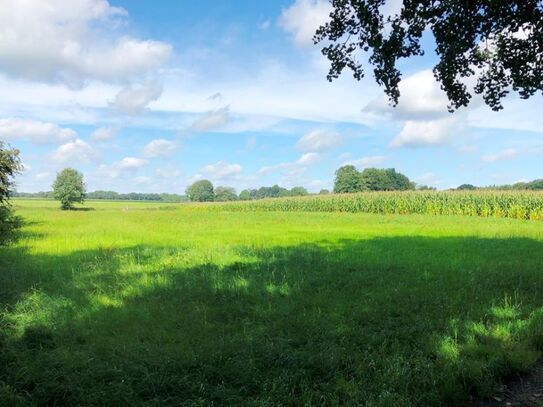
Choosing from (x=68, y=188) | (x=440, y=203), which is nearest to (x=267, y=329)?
(x=440, y=203)

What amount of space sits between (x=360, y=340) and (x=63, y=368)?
416 centimetres

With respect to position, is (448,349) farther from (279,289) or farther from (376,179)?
(376,179)

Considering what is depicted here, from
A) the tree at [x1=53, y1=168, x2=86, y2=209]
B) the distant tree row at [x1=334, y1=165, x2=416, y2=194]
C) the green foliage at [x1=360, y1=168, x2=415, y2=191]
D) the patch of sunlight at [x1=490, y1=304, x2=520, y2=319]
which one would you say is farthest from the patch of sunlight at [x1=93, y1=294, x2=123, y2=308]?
the green foliage at [x1=360, y1=168, x2=415, y2=191]

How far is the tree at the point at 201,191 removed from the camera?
5669 inches

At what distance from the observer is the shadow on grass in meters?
5.04

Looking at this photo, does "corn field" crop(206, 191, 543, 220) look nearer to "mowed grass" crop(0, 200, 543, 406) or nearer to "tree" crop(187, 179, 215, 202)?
"mowed grass" crop(0, 200, 543, 406)

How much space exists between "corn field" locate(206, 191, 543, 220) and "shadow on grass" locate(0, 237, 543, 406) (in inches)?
1098

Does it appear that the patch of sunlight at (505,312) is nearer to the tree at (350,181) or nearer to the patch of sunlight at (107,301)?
the patch of sunlight at (107,301)

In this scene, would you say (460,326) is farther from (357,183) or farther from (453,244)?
(357,183)

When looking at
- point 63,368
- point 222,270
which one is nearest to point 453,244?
point 222,270

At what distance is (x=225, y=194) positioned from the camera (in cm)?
15225

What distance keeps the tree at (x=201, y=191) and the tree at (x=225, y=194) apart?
302 centimetres

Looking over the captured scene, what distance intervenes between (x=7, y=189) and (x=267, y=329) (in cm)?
2021

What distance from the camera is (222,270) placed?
11664 millimetres
